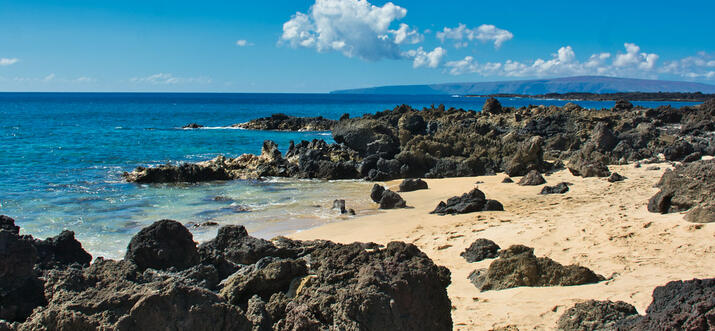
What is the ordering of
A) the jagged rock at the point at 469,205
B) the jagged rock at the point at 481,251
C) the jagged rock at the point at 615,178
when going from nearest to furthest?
the jagged rock at the point at 481,251
the jagged rock at the point at 469,205
the jagged rock at the point at 615,178

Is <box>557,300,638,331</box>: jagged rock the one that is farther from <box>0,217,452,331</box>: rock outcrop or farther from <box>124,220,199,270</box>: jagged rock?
<box>124,220,199,270</box>: jagged rock

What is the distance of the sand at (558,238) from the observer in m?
6.06

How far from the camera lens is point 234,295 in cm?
486

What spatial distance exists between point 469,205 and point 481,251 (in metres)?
4.17

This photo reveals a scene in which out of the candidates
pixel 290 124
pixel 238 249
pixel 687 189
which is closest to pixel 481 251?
pixel 238 249

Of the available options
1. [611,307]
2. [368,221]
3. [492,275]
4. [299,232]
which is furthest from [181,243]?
[368,221]

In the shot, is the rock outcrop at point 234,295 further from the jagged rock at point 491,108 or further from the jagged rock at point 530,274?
the jagged rock at point 491,108

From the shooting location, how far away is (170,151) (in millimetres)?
33188

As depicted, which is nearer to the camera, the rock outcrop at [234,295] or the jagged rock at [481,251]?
the rock outcrop at [234,295]

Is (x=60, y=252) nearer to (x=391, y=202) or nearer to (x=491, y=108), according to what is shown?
(x=391, y=202)

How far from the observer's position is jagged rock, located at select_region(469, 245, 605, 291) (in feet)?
22.1

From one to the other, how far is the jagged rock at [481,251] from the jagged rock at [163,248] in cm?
461

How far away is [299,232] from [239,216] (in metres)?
2.78

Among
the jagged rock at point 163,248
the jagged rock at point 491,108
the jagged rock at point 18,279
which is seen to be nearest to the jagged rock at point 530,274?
the jagged rock at point 163,248
